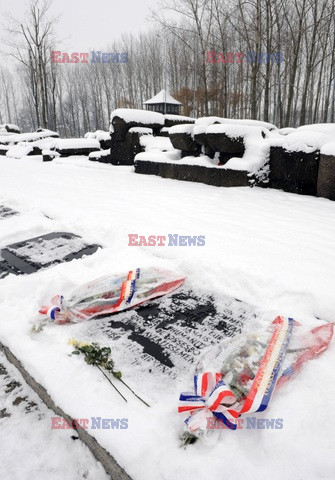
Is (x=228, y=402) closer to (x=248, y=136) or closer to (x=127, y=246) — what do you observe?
(x=127, y=246)

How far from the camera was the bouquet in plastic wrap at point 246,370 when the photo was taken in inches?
49.4

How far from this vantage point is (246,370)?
1444 mm

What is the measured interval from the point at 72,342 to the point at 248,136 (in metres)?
4.82

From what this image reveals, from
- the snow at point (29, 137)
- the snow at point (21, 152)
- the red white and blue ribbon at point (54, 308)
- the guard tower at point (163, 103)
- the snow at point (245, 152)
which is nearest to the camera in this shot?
the red white and blue ribbon at point (54, 308)

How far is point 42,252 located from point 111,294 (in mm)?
1276

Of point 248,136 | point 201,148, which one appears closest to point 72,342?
point 248,136

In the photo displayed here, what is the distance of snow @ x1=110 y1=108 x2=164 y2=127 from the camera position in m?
8.70

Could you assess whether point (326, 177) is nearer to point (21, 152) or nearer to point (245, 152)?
point (245, 152)

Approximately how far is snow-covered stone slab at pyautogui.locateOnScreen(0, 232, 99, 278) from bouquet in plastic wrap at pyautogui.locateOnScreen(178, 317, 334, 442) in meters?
1.78

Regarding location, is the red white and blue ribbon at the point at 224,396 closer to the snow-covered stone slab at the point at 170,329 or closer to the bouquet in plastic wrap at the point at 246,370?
the bouquet in plastic wrap at the point at 246,370

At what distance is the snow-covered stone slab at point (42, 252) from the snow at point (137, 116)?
603 centimetres

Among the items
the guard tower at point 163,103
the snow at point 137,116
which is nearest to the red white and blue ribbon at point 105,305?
the snow at point 137,116

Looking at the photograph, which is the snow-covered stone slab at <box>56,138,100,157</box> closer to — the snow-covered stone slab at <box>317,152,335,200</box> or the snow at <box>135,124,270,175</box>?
the snow at <box>135,124,270,175</box>

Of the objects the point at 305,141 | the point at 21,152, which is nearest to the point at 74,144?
the point at 21,152
